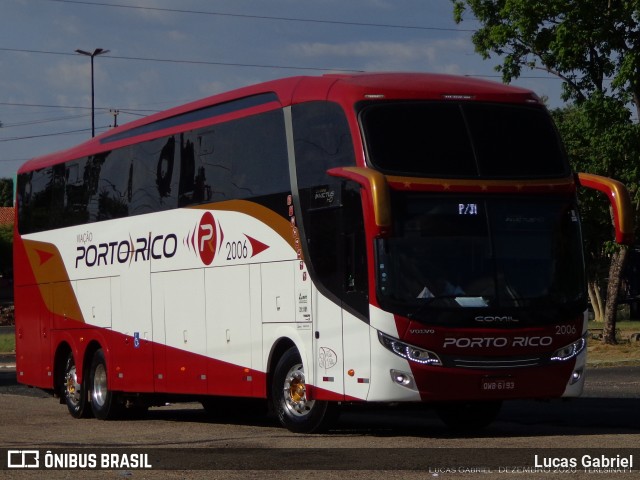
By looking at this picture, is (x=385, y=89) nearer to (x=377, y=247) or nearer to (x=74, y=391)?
(x=377, y=247)

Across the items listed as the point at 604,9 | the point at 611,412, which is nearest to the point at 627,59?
the point at 604,9

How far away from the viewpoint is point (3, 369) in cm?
3628

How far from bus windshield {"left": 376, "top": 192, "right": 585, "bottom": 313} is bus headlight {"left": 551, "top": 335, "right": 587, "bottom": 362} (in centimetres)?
43

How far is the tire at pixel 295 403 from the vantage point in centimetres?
1510

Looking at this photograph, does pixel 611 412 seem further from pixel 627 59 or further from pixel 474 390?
pixel 627 59

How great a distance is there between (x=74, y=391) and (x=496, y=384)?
29.3 feet

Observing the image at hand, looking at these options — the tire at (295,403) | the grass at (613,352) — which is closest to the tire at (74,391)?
the tire at (295,403)

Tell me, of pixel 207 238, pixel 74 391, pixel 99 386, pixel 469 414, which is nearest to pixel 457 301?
pixel 469 414

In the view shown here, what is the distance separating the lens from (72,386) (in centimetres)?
2127

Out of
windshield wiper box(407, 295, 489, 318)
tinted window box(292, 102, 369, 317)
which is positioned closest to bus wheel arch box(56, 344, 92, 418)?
tinted window box(292, 102, 369, 317)

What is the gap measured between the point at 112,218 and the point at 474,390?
7.80 m

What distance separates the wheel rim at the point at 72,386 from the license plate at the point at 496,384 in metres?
8.63

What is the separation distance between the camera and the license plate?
1427cm

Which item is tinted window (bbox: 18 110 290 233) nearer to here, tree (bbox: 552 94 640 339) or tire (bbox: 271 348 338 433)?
tire (bbox: 271 348 338 433)
